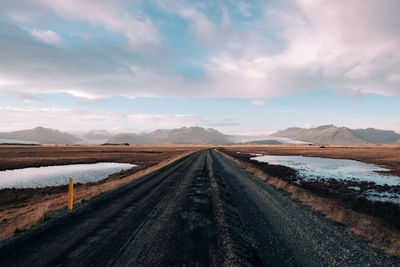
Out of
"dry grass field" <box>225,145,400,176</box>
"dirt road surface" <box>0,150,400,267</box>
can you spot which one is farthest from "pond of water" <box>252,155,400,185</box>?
"dirt road surface" <box>0,150,400,267</box>

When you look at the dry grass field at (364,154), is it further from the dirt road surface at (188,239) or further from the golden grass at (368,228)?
the dirt road surface at (188,239)

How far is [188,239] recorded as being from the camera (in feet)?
23.1

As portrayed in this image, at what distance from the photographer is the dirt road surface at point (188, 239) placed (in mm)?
5824

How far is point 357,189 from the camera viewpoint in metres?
21.0

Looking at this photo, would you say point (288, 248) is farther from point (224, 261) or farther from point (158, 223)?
point (158, 223)

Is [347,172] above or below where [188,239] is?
below

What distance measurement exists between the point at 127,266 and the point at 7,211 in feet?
49.0

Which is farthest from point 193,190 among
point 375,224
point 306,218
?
point 375,224

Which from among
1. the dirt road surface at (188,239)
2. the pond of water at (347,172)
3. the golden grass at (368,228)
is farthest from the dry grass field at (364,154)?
the dirt road surface at (188,239)

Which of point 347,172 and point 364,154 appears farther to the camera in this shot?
point 364,154

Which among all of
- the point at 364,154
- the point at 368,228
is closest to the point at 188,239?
the point at 368,228

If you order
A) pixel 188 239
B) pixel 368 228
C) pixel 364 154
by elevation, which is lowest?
pixel 364 154

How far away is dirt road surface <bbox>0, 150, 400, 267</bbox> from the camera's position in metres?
5.82

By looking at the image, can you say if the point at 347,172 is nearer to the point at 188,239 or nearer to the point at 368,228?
the point at 368,228
